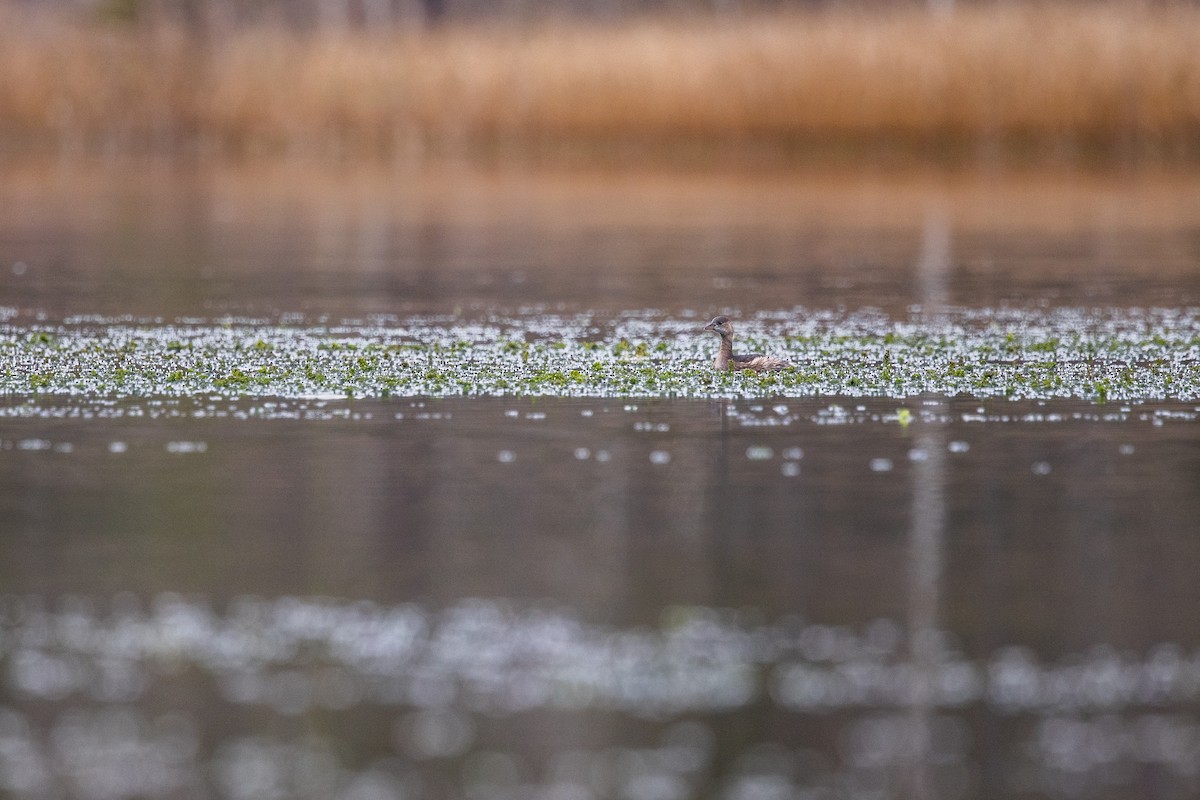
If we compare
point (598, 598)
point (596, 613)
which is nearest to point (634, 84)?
point (598, 598)

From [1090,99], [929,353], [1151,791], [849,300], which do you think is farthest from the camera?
[1090,99]

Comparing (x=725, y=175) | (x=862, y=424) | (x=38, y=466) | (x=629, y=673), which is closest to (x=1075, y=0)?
(x=725, y=175)

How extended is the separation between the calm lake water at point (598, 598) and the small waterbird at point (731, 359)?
2.80ft

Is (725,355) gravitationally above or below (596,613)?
above

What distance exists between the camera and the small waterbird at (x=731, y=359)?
10.5 metres

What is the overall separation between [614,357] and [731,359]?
0.93 metres

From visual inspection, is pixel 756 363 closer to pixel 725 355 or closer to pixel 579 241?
pixel 725 355

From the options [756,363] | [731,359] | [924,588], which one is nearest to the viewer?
[924,588]

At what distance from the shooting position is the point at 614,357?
11.3 metres

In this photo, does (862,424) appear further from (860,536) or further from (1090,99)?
(1090,99)

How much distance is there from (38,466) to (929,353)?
5255 mm

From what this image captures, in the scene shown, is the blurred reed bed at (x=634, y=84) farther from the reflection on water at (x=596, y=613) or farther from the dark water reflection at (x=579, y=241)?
the reflection on water at (x=596, y=613)

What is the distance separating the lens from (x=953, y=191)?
86.7 ft

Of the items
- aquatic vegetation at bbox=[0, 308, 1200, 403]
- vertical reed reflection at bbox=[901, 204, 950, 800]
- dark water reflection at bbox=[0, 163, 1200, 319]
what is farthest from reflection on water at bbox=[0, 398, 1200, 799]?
dark water reflection at bbox=[0, 163, 1200, 319]
